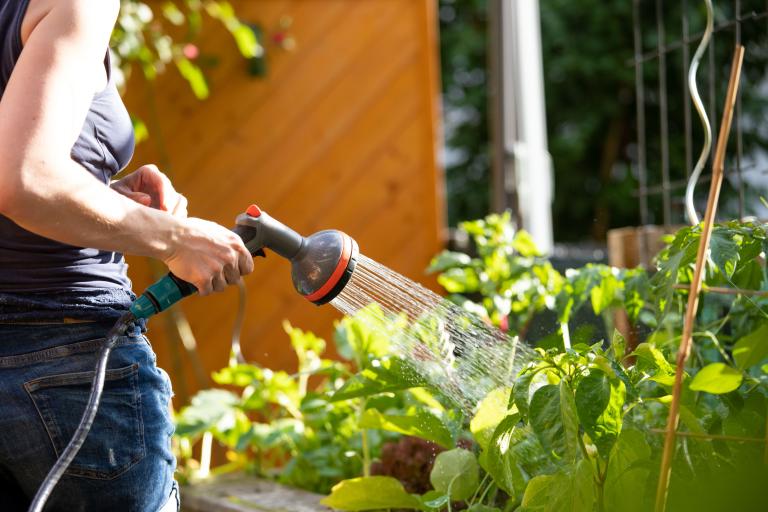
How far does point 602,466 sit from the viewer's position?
49.2 inches

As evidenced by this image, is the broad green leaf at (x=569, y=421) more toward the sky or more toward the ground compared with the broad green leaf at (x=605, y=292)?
more toward the ground

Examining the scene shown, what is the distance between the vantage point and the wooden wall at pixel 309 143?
3408 millimetres

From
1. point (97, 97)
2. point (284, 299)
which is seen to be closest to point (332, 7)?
point (284, 299)

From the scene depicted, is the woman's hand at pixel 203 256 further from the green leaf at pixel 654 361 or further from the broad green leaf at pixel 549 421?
the green leaf at pixel 654 361

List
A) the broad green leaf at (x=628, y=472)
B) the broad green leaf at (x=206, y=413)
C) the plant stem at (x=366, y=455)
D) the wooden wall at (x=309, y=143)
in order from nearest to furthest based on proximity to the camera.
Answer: the broad green leaf at (x=628, y=472)
the plant stem at (x=366, y=455)
the broad green leaf at (x=206, y=413)
the wooden wall at (x=309, y=143)

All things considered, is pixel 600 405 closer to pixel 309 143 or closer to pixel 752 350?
pixel 752 350

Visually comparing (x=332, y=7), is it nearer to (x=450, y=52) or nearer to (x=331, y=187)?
(x=331, y=187)

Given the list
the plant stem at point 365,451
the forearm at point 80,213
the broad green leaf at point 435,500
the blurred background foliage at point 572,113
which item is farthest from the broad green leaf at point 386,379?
the blurred background foliage at point 572,113

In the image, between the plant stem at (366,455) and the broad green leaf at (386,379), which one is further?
the plant stem at (366,455)

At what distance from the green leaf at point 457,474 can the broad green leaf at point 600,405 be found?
0.32 m

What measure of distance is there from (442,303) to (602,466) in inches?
13.4

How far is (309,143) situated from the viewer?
3.49 metres

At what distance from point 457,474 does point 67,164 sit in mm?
770

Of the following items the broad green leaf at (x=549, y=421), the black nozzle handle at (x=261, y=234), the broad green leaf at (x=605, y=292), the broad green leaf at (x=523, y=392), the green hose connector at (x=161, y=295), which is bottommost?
the broad green leaf at (x=549, y=421)
